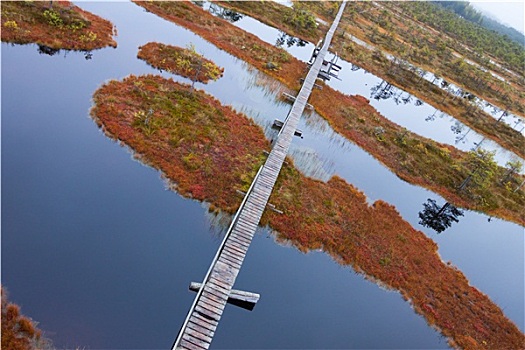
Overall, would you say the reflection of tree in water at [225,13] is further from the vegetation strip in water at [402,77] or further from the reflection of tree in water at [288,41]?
the reflection of tree in water at [288,41]

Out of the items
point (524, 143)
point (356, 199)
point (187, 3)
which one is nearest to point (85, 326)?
point (356, 199)

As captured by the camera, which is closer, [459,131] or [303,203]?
[303,203]

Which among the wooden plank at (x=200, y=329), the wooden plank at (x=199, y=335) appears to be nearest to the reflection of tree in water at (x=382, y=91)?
the wooden plank at (x=200, y=329)

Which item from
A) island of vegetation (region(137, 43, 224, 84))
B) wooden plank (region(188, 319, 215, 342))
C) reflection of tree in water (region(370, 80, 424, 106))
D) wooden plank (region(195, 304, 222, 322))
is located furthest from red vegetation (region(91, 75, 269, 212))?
reflection of tree in water (region(370, 80, 424, 106))

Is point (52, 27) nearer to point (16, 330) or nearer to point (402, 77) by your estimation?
point (16, 330)

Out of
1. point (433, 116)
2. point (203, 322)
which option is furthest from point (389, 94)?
point (203, 322)

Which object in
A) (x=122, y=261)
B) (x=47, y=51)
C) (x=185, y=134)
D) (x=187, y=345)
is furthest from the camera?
(x=47, y=51)

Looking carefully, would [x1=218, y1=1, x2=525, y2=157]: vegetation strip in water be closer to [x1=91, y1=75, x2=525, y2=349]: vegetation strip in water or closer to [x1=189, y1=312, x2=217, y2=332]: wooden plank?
[x1=91, y1=75, x2=525, y2=349]: vegetation strip in water
